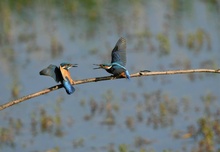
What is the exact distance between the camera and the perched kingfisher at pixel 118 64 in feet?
7.25

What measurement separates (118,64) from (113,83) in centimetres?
632

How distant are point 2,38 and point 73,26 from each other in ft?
4.88

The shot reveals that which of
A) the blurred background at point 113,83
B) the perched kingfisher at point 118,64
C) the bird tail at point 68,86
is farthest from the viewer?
the blurred background at point 113,83

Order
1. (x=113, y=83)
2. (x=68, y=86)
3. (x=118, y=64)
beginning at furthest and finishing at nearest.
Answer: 1. (x=113, y=83)
2. (x=118, y=64)
3. (x=68, y=86)

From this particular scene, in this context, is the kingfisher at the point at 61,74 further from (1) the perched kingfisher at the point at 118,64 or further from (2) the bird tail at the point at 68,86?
(1) the perched kingfisher at the point at 118,64

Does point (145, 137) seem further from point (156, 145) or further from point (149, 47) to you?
point (149, 47)

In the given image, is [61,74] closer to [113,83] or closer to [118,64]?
[118,64]

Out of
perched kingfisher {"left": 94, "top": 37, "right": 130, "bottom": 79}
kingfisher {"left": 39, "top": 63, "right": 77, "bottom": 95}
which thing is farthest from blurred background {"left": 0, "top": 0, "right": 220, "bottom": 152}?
kingfisher {"left": 39, "top": 63, "right": 77, "bottom": 95}

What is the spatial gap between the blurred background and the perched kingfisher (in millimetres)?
3330

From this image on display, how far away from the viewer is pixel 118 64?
7.42ft

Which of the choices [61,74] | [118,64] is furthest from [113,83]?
[61,74]

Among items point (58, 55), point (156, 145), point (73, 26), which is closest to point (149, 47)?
point (58, 55)

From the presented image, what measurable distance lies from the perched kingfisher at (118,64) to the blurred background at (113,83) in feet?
10.9

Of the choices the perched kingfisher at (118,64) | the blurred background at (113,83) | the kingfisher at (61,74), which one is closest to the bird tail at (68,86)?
the kingfisher at (61,74)
